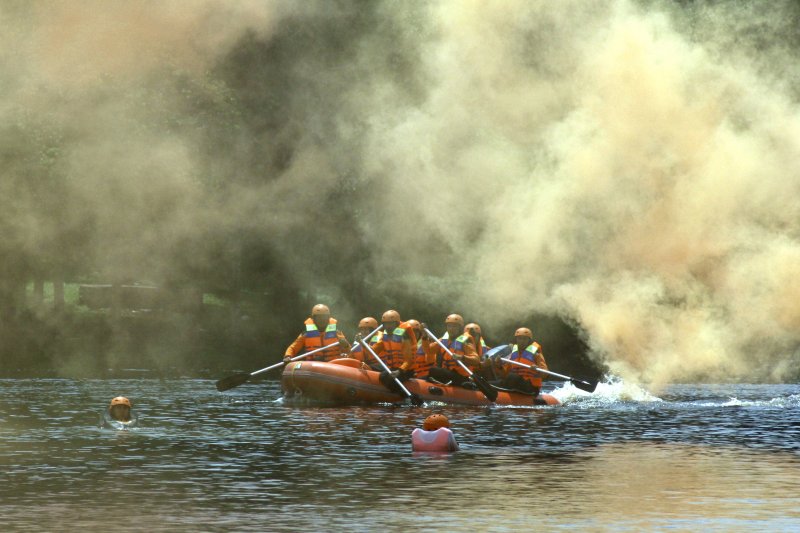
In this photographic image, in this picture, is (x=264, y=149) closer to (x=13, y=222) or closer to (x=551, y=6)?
(x=13, y=222)

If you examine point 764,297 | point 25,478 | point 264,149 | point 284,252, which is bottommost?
point 25,478

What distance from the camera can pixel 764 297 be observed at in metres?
44.1

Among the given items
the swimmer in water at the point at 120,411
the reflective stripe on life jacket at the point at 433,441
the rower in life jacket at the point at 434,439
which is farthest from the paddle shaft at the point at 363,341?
the reflective stripe on life jacket at the point at 433,441

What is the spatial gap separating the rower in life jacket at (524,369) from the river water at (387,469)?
1.58m

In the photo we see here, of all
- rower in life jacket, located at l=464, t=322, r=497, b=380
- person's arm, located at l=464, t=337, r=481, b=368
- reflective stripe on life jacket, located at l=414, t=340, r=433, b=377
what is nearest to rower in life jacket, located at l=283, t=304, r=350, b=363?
reflective stripe on life jacket, located at l=414, t=340, r=433, b=377

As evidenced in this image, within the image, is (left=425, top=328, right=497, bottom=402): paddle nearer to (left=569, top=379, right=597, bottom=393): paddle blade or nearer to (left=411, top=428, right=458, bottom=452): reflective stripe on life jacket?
(left=569, top=379, right=597, bottom=393): paddle blade

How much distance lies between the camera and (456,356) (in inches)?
1500

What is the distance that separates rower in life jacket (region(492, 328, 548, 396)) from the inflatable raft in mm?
468

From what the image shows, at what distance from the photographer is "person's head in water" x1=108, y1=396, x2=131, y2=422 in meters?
29.0

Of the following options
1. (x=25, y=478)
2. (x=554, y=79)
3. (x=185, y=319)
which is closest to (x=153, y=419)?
(x=25, y=478)

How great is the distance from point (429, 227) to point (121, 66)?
45.4 feet

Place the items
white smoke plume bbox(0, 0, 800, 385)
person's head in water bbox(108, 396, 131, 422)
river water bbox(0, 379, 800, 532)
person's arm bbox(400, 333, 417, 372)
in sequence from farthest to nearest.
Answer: white smoke plume bbox(0, 0, 800, 385) → person's arm bbox(400, 333, 417, 372) → person's head in water bbox(108, 396, 131, 422) → river water bbox(0, 379, 800, 532)

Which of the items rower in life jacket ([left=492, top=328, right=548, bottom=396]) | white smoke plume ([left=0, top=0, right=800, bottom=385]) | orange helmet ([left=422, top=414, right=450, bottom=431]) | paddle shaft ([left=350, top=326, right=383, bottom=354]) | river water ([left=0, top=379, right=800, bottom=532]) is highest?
white smoke plume ([left=0, top=0, right=800, bottom=385])

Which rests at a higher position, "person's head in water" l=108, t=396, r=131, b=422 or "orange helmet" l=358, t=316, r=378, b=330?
"orange helmet" l=358, t=316, r=378, b=330
